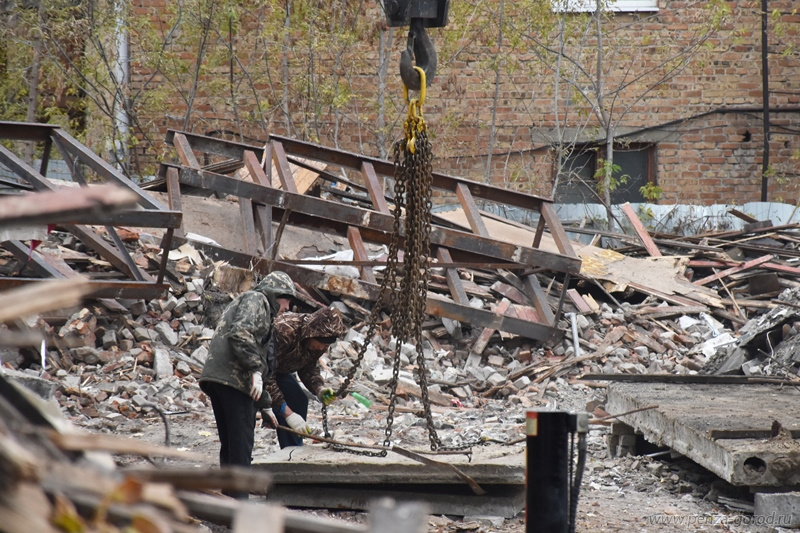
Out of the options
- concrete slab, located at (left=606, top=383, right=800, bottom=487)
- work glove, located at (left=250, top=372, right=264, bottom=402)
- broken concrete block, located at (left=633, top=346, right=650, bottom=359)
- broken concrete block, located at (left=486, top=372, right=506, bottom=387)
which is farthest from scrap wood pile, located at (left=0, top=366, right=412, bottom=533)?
broken concrete block, located at (left=633, top=346, right=650, bottom=359)

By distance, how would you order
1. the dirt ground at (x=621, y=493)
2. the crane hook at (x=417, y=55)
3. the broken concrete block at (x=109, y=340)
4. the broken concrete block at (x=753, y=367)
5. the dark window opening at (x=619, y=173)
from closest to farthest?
the crane hook at (x=417, y=55), the dirt ground at (x=621, y=493), the broken concrete block at (x=753, y=367), the broken concrete block at (x=109, y=340), the dark window opening at (x=619, y=173)

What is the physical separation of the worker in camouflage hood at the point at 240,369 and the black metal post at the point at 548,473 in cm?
256

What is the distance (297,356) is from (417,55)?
2322 millimetres

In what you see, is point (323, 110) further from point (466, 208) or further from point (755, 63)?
point (755, 63)

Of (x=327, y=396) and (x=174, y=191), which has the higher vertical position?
(x=174, y=191)

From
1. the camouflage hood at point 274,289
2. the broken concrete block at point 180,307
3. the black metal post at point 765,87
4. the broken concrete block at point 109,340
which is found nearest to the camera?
the camouflage hood at point 274,289

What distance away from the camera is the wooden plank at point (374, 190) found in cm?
986

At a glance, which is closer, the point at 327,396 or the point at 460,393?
the point at 327,396

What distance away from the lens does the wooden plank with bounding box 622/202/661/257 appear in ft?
40.5

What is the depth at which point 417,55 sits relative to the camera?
5207 millimetres

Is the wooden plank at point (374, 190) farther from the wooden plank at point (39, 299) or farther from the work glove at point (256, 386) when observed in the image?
the wooden plank at point (39, 299)

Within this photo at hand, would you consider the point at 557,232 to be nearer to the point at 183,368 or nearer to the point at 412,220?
the point at 183,368

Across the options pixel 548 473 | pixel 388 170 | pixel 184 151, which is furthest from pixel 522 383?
pixel 548 473

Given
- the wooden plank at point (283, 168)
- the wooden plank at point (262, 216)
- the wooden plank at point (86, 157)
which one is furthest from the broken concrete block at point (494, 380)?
the wooden plank at point (86, 157)
